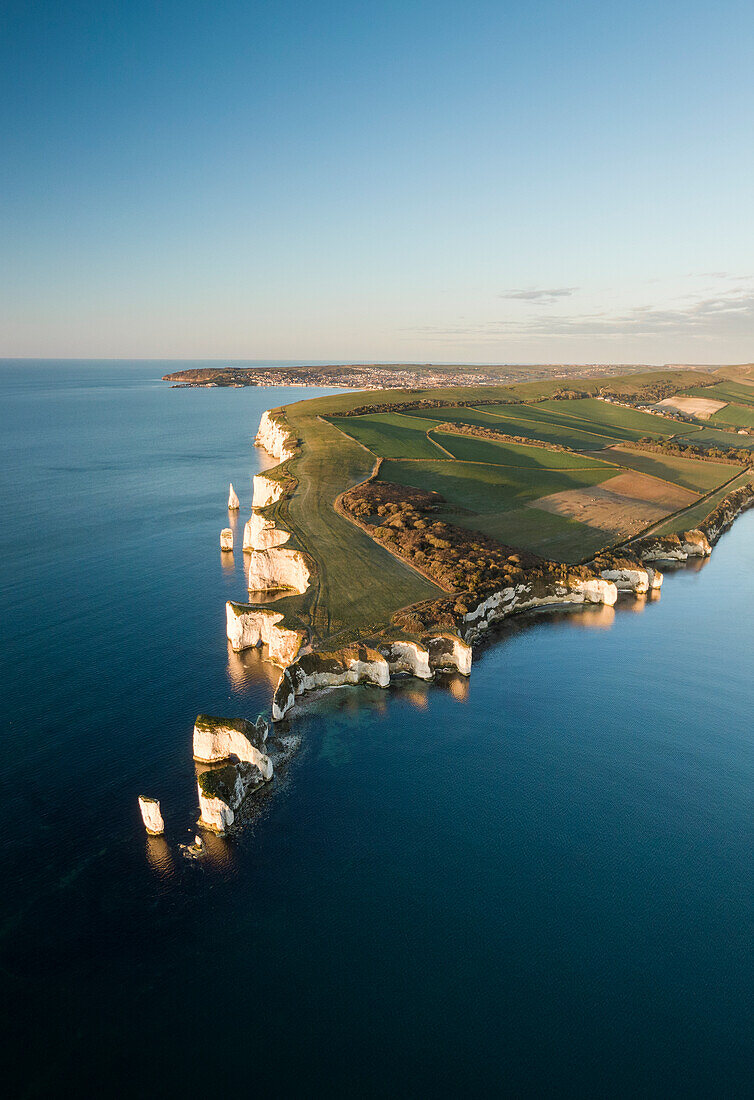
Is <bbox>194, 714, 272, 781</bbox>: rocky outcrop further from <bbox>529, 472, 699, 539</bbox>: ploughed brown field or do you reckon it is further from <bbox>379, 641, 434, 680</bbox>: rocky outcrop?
<bbox>529, 472, 699, 539</bbox>: ploughed brown field

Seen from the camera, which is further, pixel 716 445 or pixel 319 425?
pixel 716 445

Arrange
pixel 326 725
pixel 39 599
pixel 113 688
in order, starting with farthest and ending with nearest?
pixel 39 599, pixel 113 688, pixel 326 725

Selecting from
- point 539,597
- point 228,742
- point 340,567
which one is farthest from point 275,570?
point 539,597

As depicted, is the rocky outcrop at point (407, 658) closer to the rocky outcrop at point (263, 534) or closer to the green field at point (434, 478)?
the green field at point (434, 478)

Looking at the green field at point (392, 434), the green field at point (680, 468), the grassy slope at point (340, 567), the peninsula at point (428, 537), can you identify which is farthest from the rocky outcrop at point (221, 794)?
the green field at point (680, 468)

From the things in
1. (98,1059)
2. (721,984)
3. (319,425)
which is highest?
(319,425)

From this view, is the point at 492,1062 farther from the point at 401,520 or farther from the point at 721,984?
the point at 401,520

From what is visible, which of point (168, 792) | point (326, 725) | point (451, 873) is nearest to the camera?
point (451, 873)

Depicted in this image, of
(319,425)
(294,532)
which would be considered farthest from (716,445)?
(294,532)
